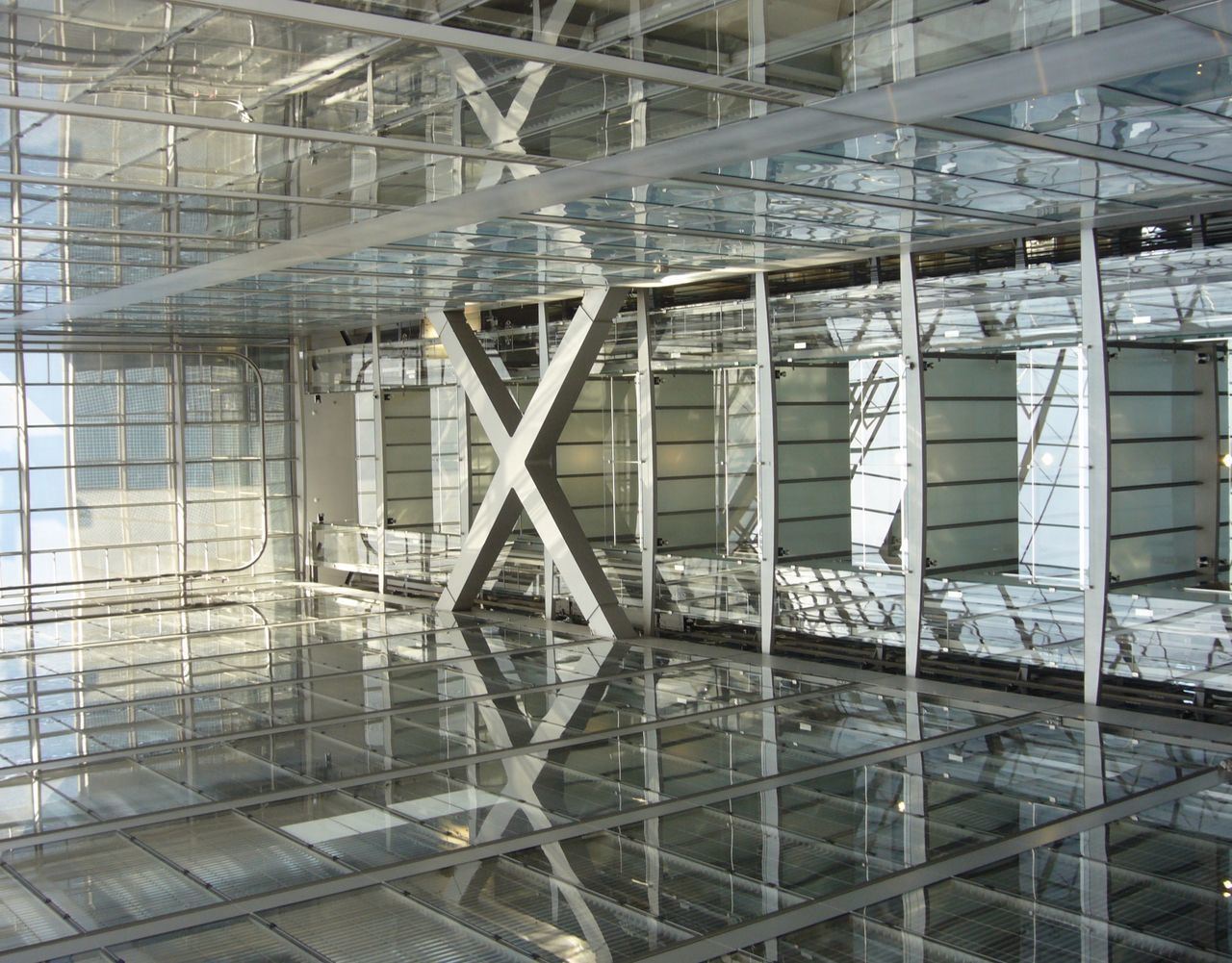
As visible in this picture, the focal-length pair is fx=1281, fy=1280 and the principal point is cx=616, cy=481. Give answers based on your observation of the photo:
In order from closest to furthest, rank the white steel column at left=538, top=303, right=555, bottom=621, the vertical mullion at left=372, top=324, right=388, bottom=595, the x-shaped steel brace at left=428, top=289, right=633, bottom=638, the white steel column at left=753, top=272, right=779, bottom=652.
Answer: the white steel column at left=753, top=272, right=779, bottom=652
the x-shaped steel brace at left=428, top=289, right=633, bottom=638
the white steel column at left=538, top=303, right=555, bottom=621
the vertical mullion at left=372, top=324, right=388, bottom=595

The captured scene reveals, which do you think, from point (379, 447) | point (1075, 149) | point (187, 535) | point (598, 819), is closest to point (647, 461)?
point (379, 447)

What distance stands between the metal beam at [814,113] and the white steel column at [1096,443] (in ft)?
15.3

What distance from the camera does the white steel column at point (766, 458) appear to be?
14391 millimetres

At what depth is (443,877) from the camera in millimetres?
7109

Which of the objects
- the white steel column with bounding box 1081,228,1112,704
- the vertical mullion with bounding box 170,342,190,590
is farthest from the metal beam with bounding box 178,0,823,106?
the vertical mullion with bounding box 170,342,190,590

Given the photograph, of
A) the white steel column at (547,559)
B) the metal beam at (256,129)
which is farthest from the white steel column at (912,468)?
the white steel column at (547,559)

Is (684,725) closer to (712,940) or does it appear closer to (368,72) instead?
(712,940)

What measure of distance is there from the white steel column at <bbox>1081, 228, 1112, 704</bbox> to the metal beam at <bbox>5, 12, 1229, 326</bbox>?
4657 millimetres

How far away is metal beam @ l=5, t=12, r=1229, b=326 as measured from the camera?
5820 mm

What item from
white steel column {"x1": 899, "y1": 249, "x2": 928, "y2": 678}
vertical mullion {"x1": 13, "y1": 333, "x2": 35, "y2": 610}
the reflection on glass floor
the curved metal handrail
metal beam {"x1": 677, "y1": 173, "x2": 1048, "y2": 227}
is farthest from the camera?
the curved metal handrail

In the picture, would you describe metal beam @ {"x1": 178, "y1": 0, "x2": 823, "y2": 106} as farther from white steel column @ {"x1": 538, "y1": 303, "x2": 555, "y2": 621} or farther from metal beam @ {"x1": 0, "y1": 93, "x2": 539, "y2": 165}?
white steel column @ {"x1": 538, "y1": 303, "x2": 555, "y2": 621}

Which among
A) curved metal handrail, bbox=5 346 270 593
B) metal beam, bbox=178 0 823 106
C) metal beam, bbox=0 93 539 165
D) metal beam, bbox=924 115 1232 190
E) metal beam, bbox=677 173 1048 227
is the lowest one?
curved metal handrail, bbox=5 346 270 593

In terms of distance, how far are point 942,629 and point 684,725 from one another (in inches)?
139

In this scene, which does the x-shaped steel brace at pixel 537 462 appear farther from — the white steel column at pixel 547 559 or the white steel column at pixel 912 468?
the white steel column at pixel 912 468
